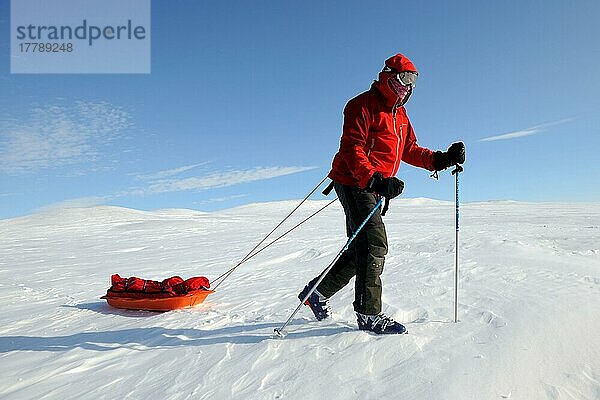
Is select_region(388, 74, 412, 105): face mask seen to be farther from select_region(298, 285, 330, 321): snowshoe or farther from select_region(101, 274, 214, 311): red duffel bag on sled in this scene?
select_region(101, 274, 214, 311): red duffel bag on sled

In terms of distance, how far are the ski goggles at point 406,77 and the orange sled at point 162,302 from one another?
299cm

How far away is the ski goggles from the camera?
3.25m

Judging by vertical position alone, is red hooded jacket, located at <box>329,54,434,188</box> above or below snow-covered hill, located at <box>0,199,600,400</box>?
above

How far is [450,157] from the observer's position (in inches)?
142

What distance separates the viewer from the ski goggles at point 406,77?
10.7 feet

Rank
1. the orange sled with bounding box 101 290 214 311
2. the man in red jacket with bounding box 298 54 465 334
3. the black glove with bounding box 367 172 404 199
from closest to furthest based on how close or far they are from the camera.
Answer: the black glove with bounding box 367 172 404 199
the man in red jacket with bounding box 298 54 465 334
the orange sled with bounding box 101 290 214 311

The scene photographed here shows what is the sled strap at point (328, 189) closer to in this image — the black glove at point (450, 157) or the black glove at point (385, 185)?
the black glove at point (385, 185)

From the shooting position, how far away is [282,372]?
8.57 ft

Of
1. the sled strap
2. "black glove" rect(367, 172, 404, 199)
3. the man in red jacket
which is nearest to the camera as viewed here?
"black glove" rect(367, 172, 404, 199)

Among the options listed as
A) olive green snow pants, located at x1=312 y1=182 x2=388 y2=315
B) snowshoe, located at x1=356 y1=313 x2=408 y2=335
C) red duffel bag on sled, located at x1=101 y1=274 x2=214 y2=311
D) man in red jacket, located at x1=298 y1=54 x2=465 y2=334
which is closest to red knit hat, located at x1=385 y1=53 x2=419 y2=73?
man in red jacket, located at x1=298 y1=54 x2=465 y2=334

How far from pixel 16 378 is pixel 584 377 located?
11.5 feet

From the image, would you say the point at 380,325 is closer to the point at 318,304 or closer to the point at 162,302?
the point at 318,304

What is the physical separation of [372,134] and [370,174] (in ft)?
1.40

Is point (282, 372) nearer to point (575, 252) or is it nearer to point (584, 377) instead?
point (584, 377)
